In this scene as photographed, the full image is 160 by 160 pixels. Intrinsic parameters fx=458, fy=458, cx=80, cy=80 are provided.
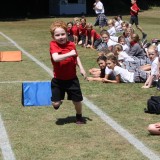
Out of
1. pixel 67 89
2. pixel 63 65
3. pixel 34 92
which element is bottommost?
pixel 34 92

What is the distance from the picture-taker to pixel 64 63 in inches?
260

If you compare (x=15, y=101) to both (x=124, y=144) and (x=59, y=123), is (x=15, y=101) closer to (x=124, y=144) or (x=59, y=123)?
(x=59, y=123)

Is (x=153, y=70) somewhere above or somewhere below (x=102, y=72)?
above

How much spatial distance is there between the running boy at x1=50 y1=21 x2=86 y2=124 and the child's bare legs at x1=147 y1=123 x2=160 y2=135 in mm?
1150

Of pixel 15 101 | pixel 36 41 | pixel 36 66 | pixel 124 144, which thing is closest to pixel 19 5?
pixel 36 41

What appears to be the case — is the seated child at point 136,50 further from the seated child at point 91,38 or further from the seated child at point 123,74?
the seated child at point 91,38

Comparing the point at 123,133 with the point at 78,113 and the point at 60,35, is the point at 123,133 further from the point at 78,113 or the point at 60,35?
the point at 60,35

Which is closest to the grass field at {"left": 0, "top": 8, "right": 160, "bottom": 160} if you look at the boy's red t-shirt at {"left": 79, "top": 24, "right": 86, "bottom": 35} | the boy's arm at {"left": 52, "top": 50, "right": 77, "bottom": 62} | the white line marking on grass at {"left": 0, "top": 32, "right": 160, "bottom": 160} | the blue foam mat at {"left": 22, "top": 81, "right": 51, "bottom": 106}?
the white line marking on grass at {"left": 0, "top": 32, "right": 160, "bottom": 160}

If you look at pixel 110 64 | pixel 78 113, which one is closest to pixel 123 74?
pixel 110 64

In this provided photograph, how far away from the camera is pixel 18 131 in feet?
21.1

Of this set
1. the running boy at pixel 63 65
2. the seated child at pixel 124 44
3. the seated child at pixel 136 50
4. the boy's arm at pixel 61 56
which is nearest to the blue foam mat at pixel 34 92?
the running boy at pixel 63 65

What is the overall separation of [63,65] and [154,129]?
1.59 m

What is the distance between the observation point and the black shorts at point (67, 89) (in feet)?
22.0

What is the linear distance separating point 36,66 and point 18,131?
6234 mm
